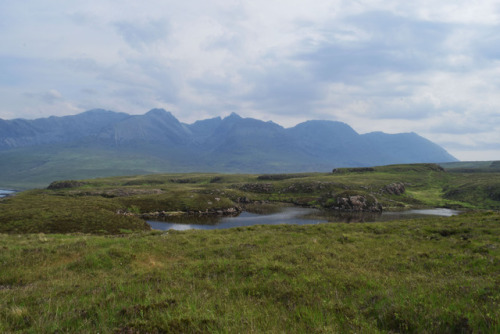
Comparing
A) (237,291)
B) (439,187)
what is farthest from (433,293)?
(439,187)

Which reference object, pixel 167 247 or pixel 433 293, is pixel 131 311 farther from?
pixel 167 247

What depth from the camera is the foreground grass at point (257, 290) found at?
22.3 ft

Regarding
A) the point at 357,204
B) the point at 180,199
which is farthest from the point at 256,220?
the point at 357,204

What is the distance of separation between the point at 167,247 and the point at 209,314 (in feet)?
53.3

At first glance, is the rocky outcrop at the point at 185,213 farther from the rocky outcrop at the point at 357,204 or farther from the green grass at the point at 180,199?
the rocky outcrop at the point at 357,204

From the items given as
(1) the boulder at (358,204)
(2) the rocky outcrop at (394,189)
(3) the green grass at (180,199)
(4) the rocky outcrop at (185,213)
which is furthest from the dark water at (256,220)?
(2) the rocky outcrop at (394,189)

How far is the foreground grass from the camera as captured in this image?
681 cm

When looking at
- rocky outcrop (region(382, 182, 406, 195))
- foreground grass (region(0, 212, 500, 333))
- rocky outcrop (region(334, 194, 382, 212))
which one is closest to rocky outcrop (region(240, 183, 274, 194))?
rocky outcrop (region(334, 194, 382, 212))

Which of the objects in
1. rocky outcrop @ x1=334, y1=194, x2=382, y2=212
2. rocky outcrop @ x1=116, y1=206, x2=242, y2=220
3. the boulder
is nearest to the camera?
rocky outcrop @ x1=116, y1=206, x2=242, y2=220

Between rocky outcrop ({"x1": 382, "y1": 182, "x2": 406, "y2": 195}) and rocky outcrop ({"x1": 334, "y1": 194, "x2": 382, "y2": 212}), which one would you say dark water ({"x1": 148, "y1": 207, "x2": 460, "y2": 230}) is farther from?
rocky outcrop ({"x1": 382, "y1": 182, "x2": 406, "y2": 195})

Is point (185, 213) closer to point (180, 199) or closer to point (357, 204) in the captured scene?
point (180, 199)

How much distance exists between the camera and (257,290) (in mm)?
10586

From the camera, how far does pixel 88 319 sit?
738cm

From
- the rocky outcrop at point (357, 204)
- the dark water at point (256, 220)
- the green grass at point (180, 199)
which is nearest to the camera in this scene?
the green grass at point (180, 199)
